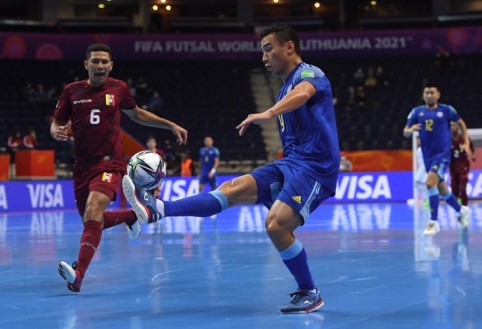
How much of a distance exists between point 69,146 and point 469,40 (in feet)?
55.1

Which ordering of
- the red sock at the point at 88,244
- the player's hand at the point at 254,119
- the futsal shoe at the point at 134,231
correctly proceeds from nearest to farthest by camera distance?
the player's hand at the point at 254,119, the futsal shoe at the point at 134,231, the red sock at the point at 88,244

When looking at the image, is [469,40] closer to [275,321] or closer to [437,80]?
[437,80]

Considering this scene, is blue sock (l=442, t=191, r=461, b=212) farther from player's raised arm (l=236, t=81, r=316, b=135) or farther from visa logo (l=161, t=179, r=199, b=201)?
visa logo (l=161, t=179, r=199, b=201)

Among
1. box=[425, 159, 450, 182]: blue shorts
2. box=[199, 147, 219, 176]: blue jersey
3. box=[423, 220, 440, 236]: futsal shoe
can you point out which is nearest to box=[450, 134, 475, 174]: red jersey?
box=[425, 159, 450, 182]: blue shorts

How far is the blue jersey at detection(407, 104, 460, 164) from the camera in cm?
1337

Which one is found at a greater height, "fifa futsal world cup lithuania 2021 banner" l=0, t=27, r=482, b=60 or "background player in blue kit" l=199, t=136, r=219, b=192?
"fifa futsal world cup lithuania 2021 banner" l=0, t=27, r=482, b=60

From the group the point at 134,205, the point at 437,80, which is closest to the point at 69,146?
the point at 437,80

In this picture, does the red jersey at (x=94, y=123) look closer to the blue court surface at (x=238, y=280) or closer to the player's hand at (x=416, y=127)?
the blue court surface at (x=238, y=280)

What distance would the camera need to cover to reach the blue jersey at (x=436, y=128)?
13367 millimetres

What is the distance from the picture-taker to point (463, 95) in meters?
33.8

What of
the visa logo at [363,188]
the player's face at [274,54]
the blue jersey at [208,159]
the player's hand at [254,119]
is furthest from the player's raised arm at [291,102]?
the visa logo at [363,188]

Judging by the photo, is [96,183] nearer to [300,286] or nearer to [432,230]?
[300,286]

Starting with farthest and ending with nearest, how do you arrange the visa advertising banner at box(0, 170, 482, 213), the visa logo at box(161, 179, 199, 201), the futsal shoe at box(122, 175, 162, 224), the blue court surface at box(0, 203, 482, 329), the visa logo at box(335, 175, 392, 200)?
the visa logo at box(335, 175, 392, 200), the visa logo at box(161, 179, 199, 201), the visa advertising banner at box(0, 170, 482, 213), the futsal shoe at box(122, 175, 162, 224), the blue court surface at box(0, 203, 482, 329)

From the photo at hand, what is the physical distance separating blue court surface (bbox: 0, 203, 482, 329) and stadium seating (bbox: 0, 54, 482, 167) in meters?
16.8
